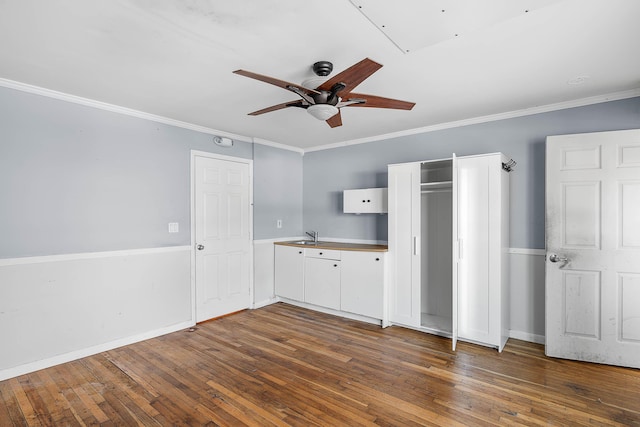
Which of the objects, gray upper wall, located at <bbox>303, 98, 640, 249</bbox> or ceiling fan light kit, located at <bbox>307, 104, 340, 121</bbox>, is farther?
gray upper wall, located at <bbox>303, 98, 640, 249</bbox>

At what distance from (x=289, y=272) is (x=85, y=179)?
2.73 m

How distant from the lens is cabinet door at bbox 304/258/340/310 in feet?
14.0

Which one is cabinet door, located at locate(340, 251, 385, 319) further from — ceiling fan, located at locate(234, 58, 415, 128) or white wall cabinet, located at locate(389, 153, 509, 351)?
ceiling fan, located at locate(234, 58, 415, 128)

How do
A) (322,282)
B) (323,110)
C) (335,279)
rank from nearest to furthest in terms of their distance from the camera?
(323,110) < (335,279) < (322,282)

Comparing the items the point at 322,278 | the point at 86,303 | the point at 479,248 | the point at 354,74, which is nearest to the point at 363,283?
the point at 322,278

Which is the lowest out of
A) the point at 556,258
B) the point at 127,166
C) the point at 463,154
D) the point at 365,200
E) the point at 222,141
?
the point at 556,258

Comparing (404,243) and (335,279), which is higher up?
(404,243)

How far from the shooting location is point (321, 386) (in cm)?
255

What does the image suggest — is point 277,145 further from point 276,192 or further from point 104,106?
point 104,106

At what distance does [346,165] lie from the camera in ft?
16.2

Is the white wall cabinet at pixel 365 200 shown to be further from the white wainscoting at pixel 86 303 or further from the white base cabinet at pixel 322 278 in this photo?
the white wainscoting at pixel 86 303

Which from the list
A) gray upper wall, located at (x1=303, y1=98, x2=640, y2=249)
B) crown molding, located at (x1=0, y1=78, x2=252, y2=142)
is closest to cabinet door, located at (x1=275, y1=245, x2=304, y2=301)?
gray upper wall, located at (x1=303, y1=98, x2=640, y2=249)

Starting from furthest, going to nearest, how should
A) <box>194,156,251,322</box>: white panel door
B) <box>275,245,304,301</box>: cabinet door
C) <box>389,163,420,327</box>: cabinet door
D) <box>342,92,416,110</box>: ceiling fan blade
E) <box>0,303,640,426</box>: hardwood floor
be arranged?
1. <box>275,245,304,301</box>: cabinet door
2. <box>194,156,251,322</box>: white panel door
3. <box>389,163,420,327</box>: cabinet door
4. <box>342,92,416,110</box>: ceiling fan blade
5. <box>0,303,640,426</box>: hardwood floor

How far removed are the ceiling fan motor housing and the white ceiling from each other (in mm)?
54
